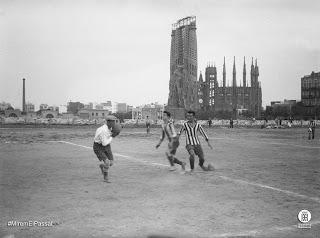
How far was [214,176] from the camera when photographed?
416 inches

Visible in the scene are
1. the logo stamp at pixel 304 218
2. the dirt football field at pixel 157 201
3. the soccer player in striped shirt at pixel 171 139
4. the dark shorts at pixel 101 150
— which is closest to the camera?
the dirt football field at pixel 157 201

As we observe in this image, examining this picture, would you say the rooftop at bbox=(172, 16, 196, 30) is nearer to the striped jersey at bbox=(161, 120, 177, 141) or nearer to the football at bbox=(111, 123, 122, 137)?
the striped jersey at bbox=(161, 120, 177, 141)

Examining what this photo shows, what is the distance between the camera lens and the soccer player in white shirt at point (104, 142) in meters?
9.60

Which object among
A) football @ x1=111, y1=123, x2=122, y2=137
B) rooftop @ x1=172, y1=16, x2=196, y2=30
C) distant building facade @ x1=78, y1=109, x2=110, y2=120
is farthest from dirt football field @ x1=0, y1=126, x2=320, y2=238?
distant building facade @ x1=78, y1=109, x2=110, y2=120

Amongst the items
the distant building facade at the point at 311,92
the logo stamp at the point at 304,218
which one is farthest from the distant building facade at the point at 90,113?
the logo stamp at the point at 304,218

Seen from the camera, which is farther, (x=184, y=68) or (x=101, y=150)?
(x=184, y=68)

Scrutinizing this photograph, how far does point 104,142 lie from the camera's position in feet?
31.3

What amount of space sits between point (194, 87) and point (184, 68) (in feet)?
21.2

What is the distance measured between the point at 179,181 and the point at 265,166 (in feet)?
14.2

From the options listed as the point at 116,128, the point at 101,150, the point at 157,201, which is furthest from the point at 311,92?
the point at 157,201

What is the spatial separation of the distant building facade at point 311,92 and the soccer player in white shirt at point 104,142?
3402 inches

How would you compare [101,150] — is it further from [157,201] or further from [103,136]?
[157,201]

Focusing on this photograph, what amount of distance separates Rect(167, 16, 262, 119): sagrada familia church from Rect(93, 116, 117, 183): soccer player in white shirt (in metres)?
96.7

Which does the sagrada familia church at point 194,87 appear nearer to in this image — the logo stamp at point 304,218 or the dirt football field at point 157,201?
the dirt football field at point 157,201
